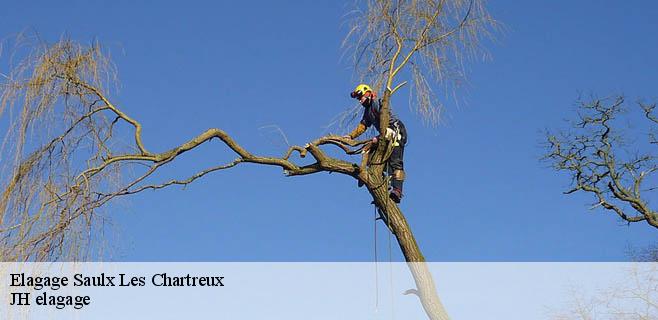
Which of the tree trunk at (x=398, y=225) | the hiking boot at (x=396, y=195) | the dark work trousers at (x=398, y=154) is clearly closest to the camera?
the tree trunk at (x=398, y=225)

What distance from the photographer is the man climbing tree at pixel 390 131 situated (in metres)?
6.44

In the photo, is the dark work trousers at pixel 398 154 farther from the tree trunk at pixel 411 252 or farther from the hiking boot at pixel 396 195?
the tree trunk at pixel 411 252

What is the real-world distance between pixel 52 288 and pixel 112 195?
68 cm

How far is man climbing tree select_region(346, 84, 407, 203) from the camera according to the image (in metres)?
6.44

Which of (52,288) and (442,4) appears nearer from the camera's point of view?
(52,288)

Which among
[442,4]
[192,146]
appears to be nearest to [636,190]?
[442,4]

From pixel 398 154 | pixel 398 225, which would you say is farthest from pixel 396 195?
pixel 398 154

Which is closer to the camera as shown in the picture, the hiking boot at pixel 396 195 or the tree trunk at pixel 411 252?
the tree trunk at pixel 411 252

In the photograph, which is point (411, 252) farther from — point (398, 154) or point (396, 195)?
point (398, 154)

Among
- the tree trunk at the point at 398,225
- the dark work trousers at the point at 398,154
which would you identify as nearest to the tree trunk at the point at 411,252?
the tree trunk at the point at 398,225

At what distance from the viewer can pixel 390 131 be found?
255 inches

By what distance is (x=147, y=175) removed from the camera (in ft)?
19.4

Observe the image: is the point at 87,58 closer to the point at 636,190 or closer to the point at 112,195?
the point at 112,195

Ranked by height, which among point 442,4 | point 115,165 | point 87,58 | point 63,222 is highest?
point 442,4
